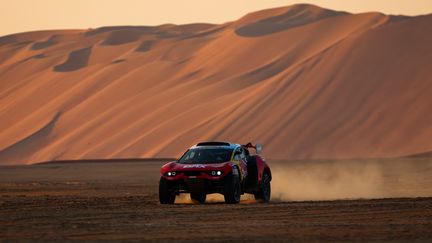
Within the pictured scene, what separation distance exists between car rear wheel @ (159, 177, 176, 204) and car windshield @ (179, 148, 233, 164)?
838 millimetres

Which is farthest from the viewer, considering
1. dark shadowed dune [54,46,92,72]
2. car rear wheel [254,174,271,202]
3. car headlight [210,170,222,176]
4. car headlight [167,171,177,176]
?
dark shadowed dune [54,46,92,72]

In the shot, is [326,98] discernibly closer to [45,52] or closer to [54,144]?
[54,144]

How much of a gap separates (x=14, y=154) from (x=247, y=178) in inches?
3815

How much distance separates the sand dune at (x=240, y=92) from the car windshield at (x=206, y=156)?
208 feet

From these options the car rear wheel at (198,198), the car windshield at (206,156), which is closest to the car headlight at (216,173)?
the car windshield at (206,156)

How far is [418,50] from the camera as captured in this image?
110375 mm

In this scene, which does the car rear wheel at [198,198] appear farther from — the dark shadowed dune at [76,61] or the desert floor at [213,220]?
the dark shadowed dune at [76,61]

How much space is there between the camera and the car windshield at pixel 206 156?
93.8 ft

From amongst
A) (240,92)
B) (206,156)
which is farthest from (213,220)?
(240,92)

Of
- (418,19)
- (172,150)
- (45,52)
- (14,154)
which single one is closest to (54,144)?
(14,154)

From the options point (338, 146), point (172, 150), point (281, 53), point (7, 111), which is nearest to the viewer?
point (338, 146)

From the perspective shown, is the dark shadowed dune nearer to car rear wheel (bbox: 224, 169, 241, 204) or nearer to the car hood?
the car hood

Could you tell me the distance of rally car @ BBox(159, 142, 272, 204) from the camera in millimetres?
27641

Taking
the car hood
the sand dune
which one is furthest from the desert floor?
the sand dune
